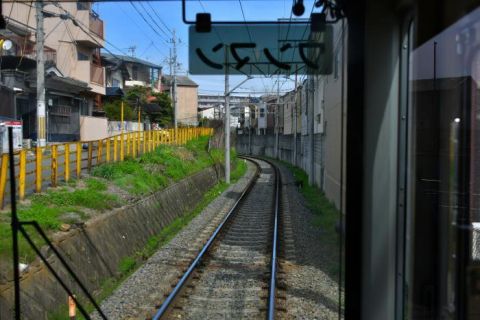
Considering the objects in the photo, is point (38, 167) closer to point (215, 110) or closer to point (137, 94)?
point (137, 94)

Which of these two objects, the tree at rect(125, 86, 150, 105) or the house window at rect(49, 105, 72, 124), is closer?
the house window at rect(49, 105, 72, 124)

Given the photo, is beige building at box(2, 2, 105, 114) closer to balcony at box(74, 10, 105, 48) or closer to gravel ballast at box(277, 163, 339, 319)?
balcony at box(74, 10, 105, 48)

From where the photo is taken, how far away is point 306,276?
8.56 meters

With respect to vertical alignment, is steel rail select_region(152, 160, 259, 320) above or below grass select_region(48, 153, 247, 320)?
above

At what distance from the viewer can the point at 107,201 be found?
11008 millimetres

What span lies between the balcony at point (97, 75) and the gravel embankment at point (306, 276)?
2421 centimetres

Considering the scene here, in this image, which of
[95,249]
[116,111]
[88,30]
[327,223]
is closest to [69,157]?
[95,249]

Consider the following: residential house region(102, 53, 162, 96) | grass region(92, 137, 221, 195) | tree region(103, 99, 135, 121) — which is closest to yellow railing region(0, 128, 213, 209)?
grass region(92, 137, 221, 195)

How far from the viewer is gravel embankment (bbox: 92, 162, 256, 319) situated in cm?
689

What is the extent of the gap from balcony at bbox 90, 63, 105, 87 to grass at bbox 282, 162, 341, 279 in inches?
676

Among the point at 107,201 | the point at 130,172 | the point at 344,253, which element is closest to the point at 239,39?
the point at 344,253

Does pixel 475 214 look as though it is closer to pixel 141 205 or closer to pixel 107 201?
pixel 107 201

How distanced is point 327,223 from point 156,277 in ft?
10.4

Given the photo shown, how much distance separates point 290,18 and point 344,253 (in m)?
1.29
